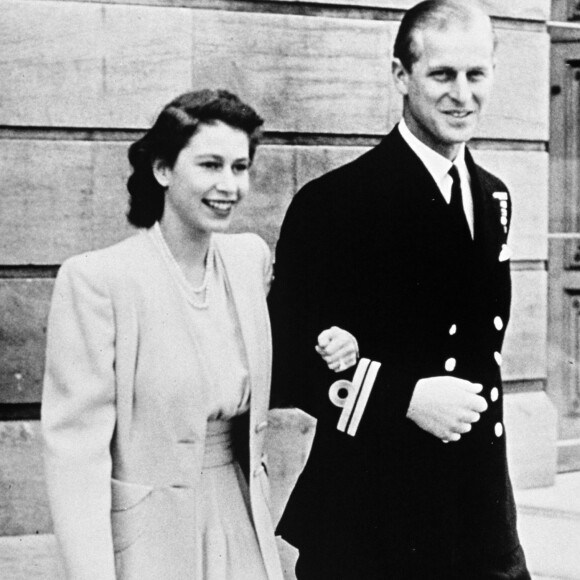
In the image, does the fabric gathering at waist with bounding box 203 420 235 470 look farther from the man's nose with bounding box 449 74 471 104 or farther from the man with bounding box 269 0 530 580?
the man's nose with bounding box 449 74 471 104

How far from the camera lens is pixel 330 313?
137 inches

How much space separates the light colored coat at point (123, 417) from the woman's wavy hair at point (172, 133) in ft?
0.35

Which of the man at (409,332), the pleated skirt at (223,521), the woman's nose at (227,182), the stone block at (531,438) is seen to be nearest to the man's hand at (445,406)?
the man at (409,332)

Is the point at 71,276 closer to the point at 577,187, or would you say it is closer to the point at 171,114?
the point at 171,114

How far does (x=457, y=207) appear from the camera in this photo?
11.8 ft

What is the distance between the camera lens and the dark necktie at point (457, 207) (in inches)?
141

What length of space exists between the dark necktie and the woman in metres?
0.64

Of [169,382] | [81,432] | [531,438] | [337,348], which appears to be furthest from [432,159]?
[531,438]

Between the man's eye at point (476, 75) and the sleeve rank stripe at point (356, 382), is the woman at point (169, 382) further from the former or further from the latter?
the man's eye at point (476, 75)

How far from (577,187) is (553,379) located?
3.96 ft

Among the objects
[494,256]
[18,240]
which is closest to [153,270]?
[494,256]

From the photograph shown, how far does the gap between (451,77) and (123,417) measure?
1399 mm

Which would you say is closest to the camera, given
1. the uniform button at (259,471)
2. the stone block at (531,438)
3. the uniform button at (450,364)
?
the uniform button at (259,471)

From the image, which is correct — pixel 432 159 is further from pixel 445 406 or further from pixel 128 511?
pixel 128 511
